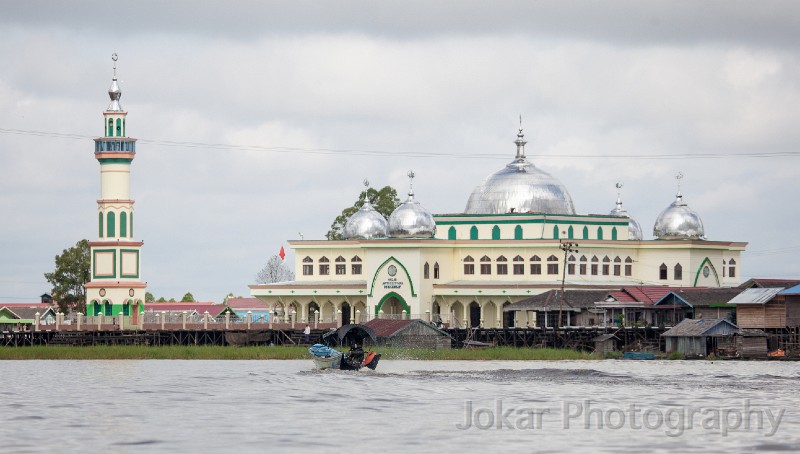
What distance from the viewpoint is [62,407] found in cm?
4675

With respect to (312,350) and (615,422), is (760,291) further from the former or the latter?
(615,422)

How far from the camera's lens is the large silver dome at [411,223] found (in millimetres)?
101438

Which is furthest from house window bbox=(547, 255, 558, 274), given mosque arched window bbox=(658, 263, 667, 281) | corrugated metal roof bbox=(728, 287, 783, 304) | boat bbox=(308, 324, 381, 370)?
boat bbox=(308, 324, 381, 370)

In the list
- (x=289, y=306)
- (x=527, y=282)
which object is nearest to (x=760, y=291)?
(x=527, y=282)

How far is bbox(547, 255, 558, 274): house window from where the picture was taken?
326 feet

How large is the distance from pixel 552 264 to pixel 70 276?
36372mm

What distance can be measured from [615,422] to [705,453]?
5955mm

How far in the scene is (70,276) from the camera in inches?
4592

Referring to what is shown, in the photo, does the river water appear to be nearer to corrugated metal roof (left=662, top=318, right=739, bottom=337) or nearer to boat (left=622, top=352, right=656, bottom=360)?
boat (left=622, top=352, right=656, bottom=360)

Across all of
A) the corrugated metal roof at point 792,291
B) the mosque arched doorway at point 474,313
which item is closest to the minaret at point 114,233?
the mosque arched doorway at point 474,313

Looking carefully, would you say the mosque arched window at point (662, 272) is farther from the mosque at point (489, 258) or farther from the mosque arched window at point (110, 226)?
the mosque arched window at point (110, 226)

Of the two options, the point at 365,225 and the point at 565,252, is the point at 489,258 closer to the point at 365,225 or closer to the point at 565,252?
the point at 365,225

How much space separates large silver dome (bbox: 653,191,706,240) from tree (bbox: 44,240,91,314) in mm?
39719

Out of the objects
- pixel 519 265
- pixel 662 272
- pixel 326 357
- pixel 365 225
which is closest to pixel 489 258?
pixel 519 265
